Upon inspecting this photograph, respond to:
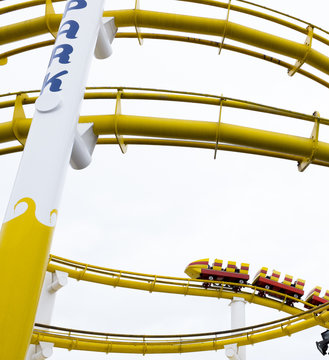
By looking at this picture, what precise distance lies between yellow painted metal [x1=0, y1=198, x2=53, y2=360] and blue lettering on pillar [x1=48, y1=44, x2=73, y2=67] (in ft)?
4.36

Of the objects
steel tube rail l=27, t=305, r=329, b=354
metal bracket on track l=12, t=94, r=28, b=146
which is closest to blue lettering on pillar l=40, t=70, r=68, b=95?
metal bracket on track l=12, t=94, r=28, b=146

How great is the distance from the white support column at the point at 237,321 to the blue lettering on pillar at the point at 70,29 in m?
7.44

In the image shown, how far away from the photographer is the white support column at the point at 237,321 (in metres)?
9.41

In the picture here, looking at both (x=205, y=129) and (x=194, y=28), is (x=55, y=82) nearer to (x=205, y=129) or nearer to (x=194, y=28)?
(x=205, y=129)

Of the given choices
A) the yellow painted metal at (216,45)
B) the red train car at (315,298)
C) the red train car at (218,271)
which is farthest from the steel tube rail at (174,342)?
the red train car at (315,298)

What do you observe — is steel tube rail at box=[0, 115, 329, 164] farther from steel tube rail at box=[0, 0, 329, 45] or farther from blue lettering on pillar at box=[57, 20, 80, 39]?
steel tube rail at box=[0, 0, 329, 45]

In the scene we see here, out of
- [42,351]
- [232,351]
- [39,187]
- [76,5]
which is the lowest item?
[42,351]

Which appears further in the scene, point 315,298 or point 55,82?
point 315,298

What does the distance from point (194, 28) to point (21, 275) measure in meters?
5.15

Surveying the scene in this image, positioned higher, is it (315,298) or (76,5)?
(315,298)

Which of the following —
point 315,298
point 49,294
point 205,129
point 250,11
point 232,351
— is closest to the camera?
point 205,129

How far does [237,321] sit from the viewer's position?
465 inches

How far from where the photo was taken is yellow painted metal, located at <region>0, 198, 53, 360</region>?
2.85 m

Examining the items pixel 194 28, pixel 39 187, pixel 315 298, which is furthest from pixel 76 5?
pixel 315 298
